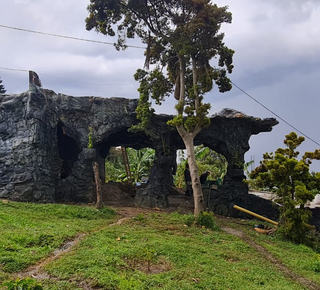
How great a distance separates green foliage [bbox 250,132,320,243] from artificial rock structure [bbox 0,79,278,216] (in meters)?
5.37

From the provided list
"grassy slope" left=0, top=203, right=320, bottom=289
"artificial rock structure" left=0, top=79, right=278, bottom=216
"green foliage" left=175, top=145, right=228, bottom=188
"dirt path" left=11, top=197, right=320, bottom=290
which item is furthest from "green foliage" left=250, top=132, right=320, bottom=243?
"green foliage" left=175, top=145, right=228, bottom=188

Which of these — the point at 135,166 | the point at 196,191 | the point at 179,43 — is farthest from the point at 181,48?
the point at 135,166

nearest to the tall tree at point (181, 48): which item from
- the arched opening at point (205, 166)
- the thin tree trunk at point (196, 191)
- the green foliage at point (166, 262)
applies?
the thin tree trunk at point (196, 191)

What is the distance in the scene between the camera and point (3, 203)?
12828 mm

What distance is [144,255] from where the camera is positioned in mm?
7785

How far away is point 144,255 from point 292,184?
6.43 meters

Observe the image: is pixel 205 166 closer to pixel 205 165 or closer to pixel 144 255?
pixel 205 165

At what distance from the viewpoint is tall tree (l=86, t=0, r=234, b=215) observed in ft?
44.6

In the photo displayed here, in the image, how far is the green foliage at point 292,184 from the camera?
1151 centimetres

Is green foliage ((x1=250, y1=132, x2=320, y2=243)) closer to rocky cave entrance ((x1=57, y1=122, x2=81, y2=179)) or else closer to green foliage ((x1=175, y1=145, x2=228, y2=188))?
rocky cave entrance ((x1=57, y1=122, x2=81, y2=179))

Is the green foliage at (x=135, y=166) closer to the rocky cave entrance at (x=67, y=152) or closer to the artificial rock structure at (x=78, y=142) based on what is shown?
the artificial rock structure at (x=78, y=142)

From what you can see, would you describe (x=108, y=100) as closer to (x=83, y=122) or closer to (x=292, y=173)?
(x=83, y=122)

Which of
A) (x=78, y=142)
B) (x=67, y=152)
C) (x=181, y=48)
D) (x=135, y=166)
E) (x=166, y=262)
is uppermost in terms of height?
(x=181, y=48)

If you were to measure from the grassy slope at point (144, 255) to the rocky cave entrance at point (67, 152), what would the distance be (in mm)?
6696
